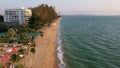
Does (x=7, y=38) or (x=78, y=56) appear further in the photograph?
(x=7, y=38)

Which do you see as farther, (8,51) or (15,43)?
(15,43)

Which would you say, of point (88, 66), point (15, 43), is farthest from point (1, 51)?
point (88, 66)

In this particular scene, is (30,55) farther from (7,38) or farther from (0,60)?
(7,38)

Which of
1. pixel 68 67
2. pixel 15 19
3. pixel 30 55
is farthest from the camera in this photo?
pixel 15 19

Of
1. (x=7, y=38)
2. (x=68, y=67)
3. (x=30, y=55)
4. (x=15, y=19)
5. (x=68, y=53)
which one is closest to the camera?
(x=68, y=67)

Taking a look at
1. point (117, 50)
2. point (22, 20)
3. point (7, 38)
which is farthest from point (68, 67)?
point (22, 20)

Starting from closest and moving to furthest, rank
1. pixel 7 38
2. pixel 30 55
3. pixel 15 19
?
pixel 30 55, pixel 7 38, pixel 15 19

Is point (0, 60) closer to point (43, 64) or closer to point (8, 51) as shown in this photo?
point (8, 51)

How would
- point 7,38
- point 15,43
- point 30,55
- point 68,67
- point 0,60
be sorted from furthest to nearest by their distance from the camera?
point 7,38, point 15,43, point 30,55, point 0,60, point 68,67
